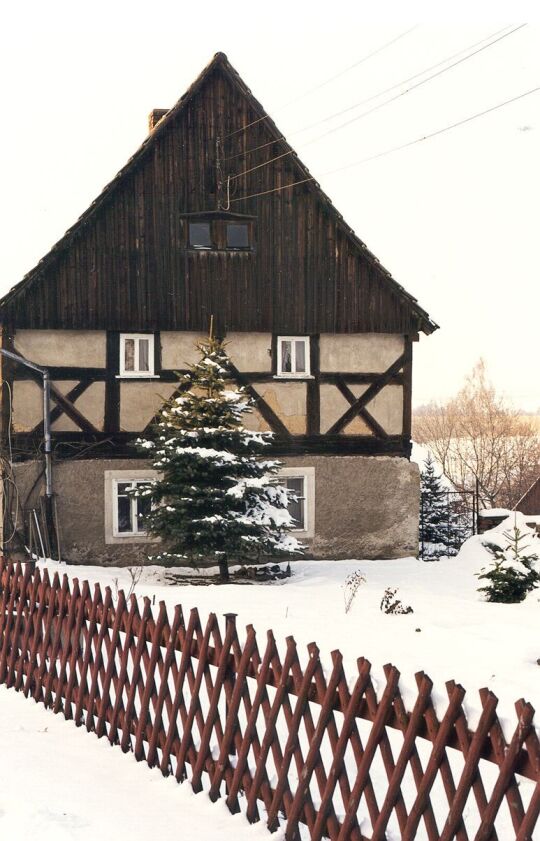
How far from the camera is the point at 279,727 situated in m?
7.07

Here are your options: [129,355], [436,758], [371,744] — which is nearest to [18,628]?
[371,744]

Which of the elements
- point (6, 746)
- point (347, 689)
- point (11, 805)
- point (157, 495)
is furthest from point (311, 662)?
point (157, 495)

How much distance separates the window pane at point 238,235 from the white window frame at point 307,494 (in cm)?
460

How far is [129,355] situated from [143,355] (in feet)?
0.91

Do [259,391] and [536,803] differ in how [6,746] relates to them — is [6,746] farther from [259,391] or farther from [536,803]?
[259,391]

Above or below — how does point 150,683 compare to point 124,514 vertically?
above

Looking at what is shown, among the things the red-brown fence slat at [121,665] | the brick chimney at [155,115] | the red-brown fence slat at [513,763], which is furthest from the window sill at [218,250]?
the red-brown fence slat at [513,763]

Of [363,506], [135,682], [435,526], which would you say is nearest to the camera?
[135,682]

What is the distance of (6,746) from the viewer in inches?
261

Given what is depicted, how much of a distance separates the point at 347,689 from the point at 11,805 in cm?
221

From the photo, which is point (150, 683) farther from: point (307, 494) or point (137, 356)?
point (307, 494)

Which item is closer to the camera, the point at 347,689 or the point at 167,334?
the point at 347,689

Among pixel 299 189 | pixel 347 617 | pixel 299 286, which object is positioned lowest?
pixel 347 617

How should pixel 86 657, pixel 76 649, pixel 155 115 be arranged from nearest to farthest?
1. pixel 86 657
2. pixel 76 649
3. pixel 155 115
